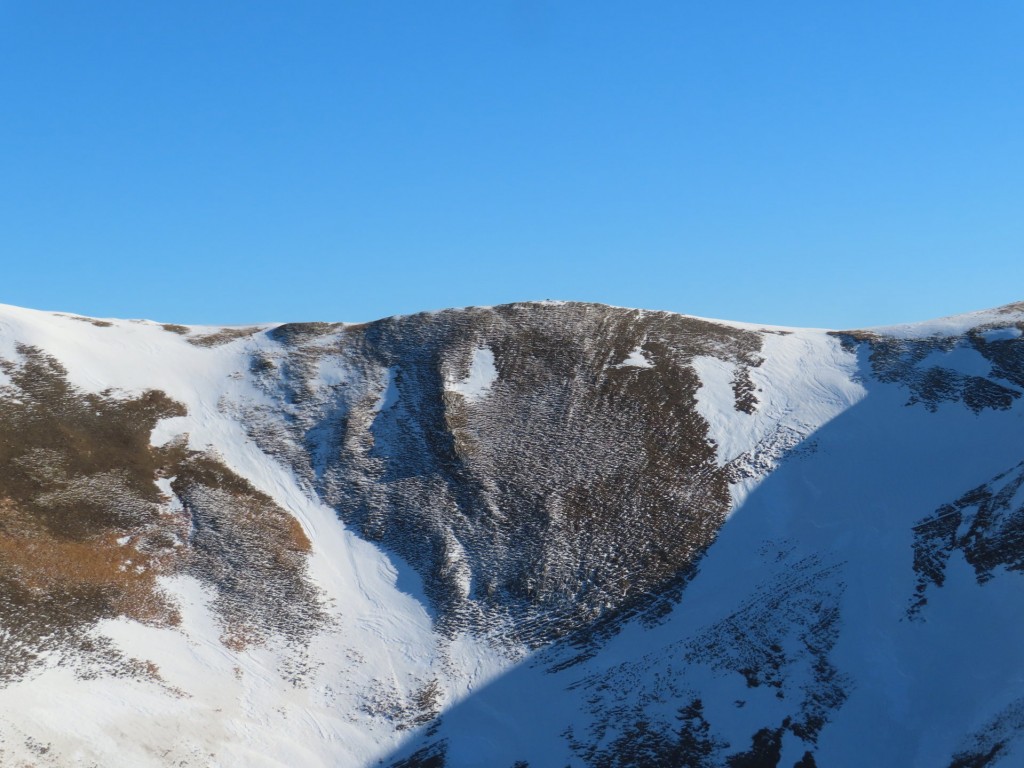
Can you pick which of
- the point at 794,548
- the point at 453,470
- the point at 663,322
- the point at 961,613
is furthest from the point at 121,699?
the point at 663,322

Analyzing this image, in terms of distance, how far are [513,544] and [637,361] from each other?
19.4 m

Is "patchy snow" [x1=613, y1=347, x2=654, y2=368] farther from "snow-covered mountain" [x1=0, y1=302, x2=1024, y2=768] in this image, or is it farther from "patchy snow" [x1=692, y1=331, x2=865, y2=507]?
"patchy snow" [x1=692, y1=331, x2=865, y2=507]

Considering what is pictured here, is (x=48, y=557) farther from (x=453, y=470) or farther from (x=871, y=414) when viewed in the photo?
(x=871, y=414)

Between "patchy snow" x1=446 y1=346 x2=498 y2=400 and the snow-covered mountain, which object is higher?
"patchy snow" x1=446 y1=346 x2=498 y2=400

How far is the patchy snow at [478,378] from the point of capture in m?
65.1

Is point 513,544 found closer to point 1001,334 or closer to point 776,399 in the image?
point 776,399

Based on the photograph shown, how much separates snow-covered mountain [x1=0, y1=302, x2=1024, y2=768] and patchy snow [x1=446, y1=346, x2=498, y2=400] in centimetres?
28

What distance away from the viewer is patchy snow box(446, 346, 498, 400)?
65.1 metres

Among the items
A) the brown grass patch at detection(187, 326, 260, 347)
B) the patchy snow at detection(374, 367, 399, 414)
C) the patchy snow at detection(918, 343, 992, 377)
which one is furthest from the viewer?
the brown grass patch at detection(187, 326, 260, 347)

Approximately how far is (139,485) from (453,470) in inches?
736

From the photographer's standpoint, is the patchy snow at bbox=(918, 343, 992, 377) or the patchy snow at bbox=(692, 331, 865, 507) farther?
the patchy snow at bbox=(918, 343, 992, 377)

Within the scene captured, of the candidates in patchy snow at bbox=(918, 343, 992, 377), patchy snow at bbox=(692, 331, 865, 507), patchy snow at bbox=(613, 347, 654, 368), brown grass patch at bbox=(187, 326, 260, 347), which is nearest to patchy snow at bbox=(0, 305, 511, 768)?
brown grass patch at bbox=(187, 326, 260, 347)

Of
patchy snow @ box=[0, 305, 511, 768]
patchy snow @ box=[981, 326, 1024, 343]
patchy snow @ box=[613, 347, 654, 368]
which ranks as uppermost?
patchy snow @ box=[613, 347, 654, 368]

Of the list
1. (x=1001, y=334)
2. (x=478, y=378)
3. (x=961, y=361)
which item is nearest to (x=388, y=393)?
(x=478, y=378)
